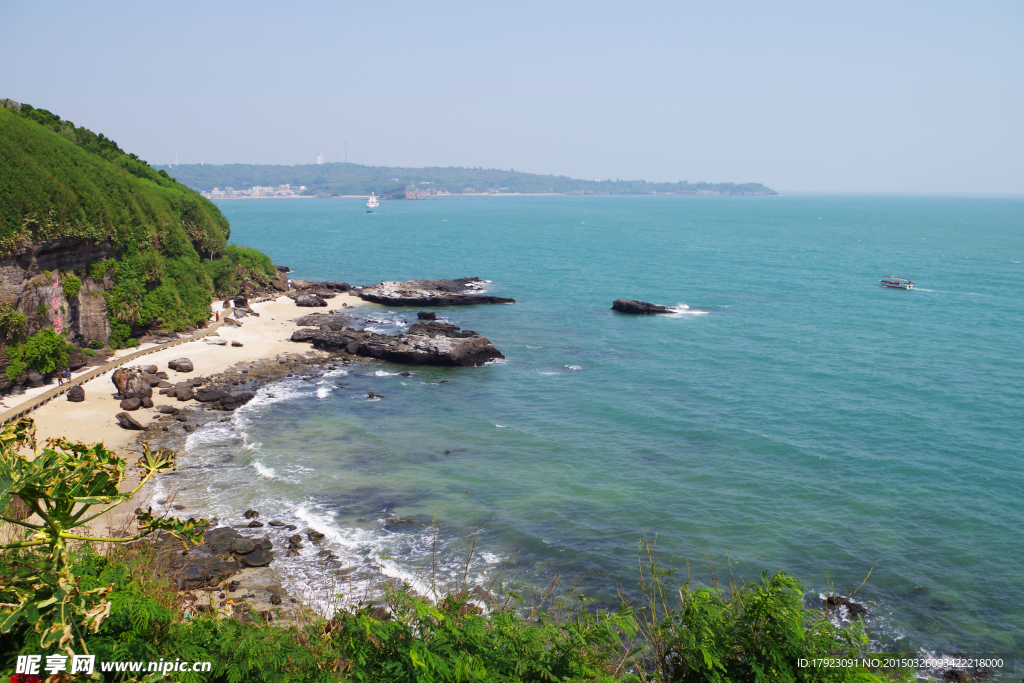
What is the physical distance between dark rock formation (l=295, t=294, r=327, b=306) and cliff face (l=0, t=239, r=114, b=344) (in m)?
24.4

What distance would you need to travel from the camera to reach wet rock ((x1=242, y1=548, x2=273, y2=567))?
81.3ft

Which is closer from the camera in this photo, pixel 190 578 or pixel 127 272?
pixel 190 578

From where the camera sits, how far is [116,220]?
51281mm

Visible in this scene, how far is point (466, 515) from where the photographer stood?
2953 cm

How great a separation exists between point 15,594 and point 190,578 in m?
17.4

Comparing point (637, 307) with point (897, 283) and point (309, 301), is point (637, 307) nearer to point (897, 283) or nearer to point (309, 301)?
point (309, 301)

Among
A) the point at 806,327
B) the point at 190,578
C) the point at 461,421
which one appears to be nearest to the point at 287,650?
the point at 190,578

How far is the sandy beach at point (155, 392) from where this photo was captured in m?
33.6

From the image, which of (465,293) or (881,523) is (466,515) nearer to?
(881,523)

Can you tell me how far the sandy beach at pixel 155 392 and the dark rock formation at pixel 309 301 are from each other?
0.88 m

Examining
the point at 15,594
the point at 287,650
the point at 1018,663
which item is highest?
the point at 15,594

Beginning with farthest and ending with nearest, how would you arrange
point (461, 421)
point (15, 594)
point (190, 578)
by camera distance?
point (461, 421) → point (190, 578) → point (15, 594)

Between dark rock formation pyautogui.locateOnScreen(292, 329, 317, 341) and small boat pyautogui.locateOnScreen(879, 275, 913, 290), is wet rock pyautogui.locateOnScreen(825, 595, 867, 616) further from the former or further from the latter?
small boat pyautogui.locateOnScreen(879, 275, 913, 290)

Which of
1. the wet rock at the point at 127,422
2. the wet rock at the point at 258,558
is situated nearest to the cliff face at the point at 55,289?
the wet rock at the point at 127,422
